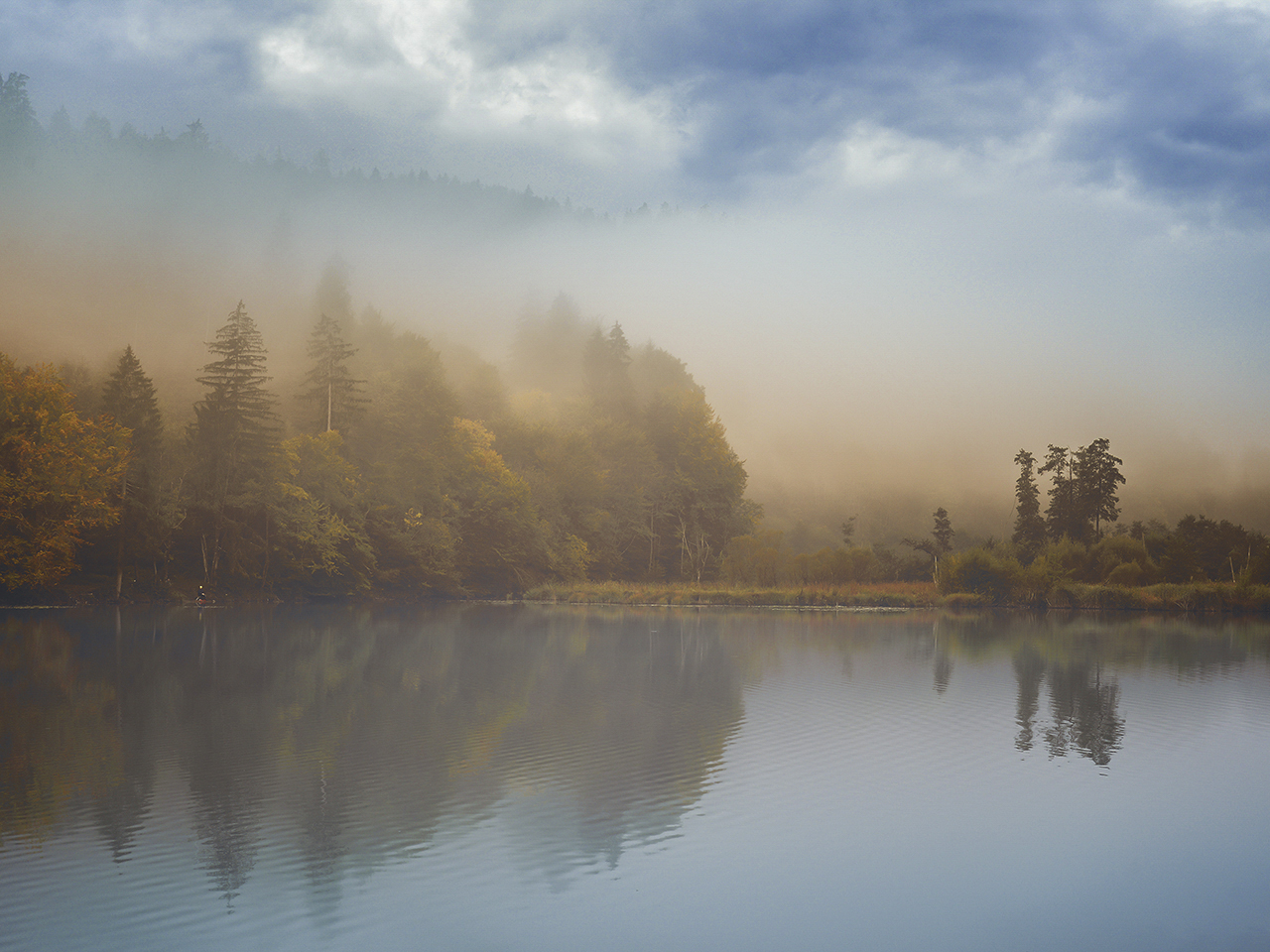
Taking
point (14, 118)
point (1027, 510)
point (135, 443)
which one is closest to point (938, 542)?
point (1027, 510)

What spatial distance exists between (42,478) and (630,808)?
42385mm

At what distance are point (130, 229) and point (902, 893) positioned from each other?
122602mm

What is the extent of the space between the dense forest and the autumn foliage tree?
13cm

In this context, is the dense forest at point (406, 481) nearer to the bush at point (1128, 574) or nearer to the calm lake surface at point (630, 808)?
the bush at point (1128, 574)

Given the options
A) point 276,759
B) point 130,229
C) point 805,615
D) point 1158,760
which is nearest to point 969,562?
point 805,615

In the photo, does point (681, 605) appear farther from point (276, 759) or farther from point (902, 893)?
point (902, 893)

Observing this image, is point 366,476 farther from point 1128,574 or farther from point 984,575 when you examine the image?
point 1128,574

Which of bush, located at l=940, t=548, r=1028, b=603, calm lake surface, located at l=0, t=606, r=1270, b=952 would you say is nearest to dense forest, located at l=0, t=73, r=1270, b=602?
bush, located at l=940, t=548, r=1028, b=603

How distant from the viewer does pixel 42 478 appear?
44.5 meters

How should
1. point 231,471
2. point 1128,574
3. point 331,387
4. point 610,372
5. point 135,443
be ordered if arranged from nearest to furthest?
point 135,443 → point 231,471 → point 1128,574 → point 331,387 → point 610,372

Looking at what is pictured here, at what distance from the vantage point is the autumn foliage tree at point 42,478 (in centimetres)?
4400

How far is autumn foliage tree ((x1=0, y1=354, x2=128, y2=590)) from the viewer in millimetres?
44000

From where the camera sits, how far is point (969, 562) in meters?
55.9

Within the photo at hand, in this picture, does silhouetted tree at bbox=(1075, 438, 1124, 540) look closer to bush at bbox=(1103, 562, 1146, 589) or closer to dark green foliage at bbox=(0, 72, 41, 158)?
bush at bbox=(1103, 562, 1146, 589)
